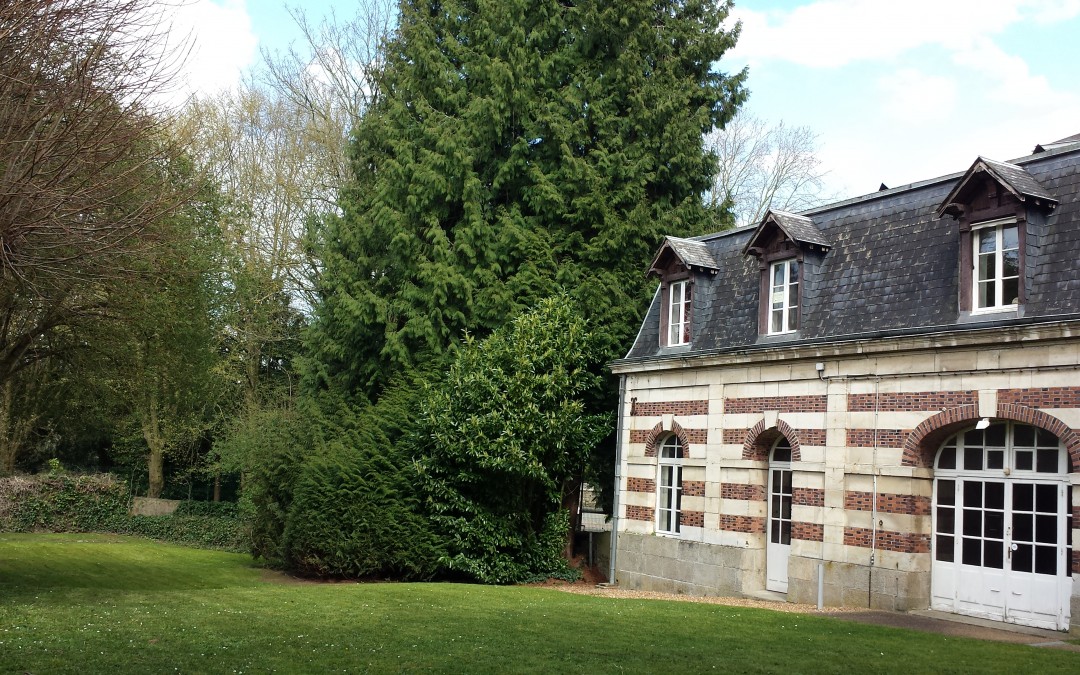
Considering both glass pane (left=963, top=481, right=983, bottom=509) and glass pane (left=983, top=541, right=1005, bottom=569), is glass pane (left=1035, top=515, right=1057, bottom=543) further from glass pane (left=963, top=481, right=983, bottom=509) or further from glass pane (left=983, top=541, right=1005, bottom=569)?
glass pane (left=963, top=481, right=983, bottom=509)

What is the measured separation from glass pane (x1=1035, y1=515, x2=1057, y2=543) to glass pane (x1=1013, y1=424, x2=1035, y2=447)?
3.46 feet

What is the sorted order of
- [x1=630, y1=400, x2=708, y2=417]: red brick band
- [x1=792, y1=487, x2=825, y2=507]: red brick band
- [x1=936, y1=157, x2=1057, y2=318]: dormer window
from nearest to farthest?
1. [x1=936, y1=157, x2=1057, y2=318]: dormer window
2. [x1=792, y1=487, x2=825, y2=507]: red brick band
3. [x1=630, y1=400, x2=708, y2=417]: red brick band

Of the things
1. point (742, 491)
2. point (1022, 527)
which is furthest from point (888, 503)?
point (742, 491)

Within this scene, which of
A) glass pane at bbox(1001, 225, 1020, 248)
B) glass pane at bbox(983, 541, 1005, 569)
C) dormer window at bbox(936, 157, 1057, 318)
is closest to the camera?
dormer window at bbox(936, 157, 1057, 318)

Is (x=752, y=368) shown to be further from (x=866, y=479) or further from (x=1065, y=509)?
(x=1065, y=509)

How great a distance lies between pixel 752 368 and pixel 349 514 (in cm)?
863

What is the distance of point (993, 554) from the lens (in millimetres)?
15023

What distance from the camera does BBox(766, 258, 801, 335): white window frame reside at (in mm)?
18375

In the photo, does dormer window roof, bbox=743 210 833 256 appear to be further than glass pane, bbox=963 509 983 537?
Yes

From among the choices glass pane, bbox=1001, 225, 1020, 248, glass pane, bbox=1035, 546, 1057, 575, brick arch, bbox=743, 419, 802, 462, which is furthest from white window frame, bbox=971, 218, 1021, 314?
brick arch, bbox=743, 419, 802, 462

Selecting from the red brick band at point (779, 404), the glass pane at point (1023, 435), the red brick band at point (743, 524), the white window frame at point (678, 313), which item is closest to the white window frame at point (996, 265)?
the glass pane at point (1023, 435)

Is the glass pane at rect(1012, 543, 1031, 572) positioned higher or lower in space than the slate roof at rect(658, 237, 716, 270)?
lower

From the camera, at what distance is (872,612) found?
51.0 ft

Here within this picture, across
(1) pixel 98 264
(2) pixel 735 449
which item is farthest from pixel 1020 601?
(1) pixel 98 264
